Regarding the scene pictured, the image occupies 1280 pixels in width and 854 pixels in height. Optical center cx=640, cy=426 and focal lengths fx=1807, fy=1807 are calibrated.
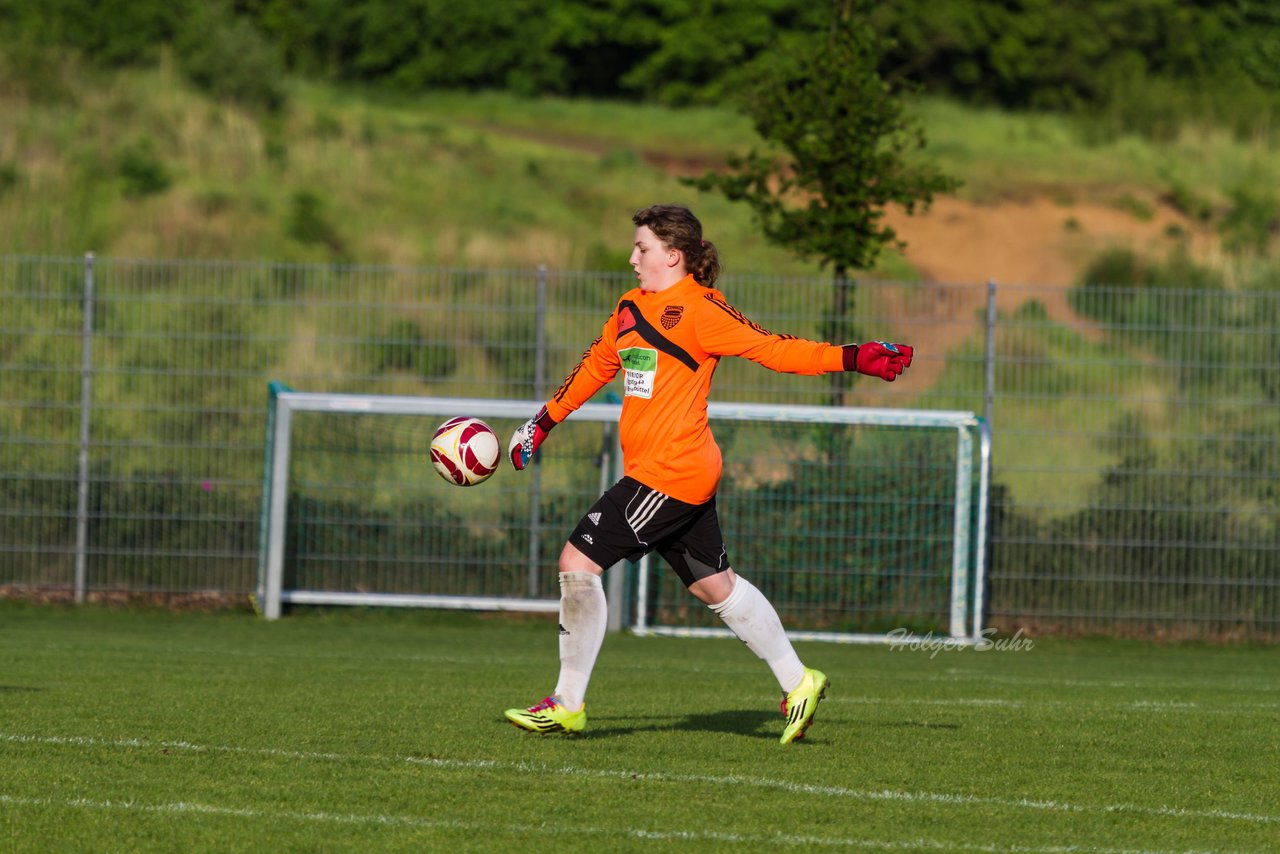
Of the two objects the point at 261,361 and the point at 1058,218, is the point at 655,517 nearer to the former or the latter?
the point at 261,361

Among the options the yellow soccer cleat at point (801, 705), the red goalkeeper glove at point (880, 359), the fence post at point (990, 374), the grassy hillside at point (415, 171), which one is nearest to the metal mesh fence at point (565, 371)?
the fence post at point (990, 374)

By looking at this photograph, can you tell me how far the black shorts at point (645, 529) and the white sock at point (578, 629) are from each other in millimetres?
Answer: 125

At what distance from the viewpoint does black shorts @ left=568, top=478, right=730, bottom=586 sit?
734cm

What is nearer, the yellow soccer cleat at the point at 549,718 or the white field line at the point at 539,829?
the white field line at the point at 539,829

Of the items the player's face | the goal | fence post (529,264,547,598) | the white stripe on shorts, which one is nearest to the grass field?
the white stripe on shorts

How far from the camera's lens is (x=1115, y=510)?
14344 mm

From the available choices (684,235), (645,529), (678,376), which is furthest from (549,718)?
(684,235)

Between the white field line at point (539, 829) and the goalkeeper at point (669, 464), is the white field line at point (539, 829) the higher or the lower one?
the lower one

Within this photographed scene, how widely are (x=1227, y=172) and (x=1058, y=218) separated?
593cm

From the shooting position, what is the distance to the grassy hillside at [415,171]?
35281 millimetres

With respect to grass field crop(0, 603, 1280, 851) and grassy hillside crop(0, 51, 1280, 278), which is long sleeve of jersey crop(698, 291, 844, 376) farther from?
grassy hillside crop(0, 51, 1280, 278)

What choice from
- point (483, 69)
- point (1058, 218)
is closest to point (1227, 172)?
point (1058, 218)

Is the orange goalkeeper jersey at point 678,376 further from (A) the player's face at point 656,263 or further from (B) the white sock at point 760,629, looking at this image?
(B) the white sock at point 760,629

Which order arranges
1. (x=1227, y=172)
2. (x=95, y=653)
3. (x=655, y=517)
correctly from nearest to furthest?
(x=655, y=517) < (x=95, y=653) < (x=1227, y=172)
